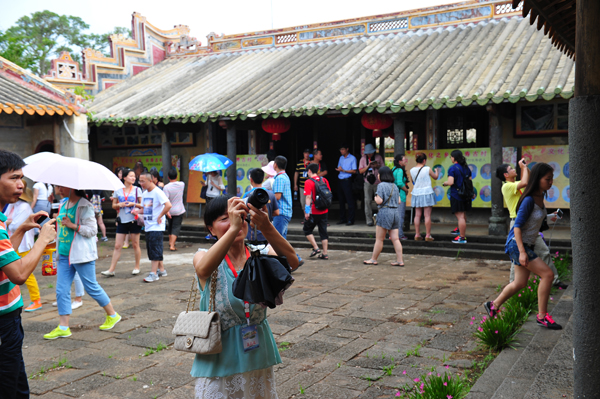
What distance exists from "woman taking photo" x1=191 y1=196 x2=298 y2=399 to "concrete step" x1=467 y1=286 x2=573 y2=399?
1.72 m

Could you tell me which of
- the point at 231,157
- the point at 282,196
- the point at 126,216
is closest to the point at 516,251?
the point at 282,196

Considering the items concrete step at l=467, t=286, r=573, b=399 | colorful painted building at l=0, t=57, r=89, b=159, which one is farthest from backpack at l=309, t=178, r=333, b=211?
colorful painted building at l=0, t=57, r=89, b=159

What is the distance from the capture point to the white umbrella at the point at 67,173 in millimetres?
4949

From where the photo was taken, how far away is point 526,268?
507 centimetres

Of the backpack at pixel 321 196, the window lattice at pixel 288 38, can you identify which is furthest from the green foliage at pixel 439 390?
the window lattice at pixel 288 38

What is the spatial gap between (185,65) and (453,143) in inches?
368

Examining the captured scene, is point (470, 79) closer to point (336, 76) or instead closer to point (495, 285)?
point (336, 76)

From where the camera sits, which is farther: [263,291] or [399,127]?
[399,127]

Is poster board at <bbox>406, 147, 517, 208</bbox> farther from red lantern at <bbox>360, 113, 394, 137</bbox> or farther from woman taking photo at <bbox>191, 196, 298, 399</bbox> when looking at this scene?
woman taking photo at <bbox>191, 196, 298, 399</bbox>

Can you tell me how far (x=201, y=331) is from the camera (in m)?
2.45

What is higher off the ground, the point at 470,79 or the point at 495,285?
the point at 470,79

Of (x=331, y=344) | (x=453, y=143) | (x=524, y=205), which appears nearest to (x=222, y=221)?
(x=331, y=344)

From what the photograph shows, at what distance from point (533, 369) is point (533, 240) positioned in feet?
5.02

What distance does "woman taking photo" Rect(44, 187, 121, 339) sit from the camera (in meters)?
5.36
